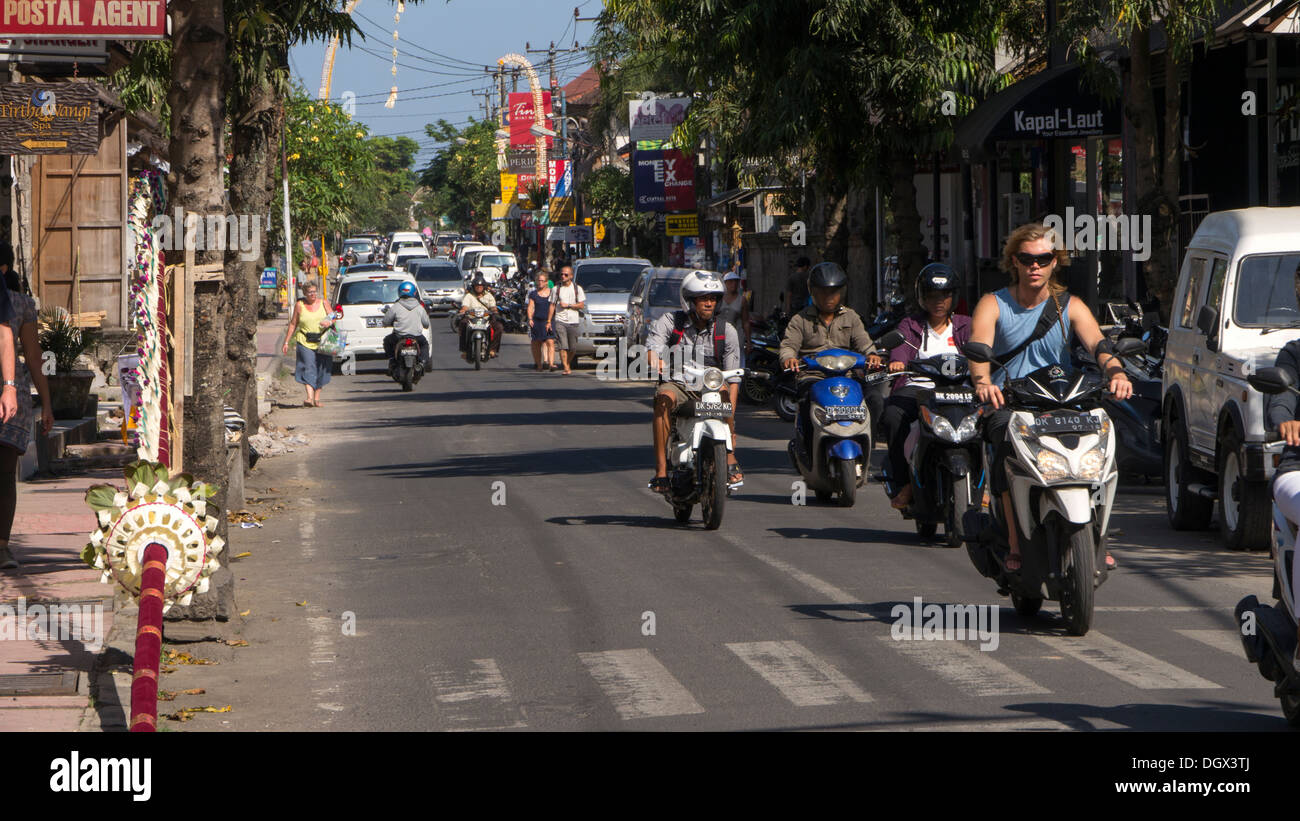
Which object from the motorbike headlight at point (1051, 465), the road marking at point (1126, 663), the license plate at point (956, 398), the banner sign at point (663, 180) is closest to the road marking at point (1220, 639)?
the road marking at point (1126, 663)

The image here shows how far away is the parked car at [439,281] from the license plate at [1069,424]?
167ft

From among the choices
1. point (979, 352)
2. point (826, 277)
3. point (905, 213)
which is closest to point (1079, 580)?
point (979, 352)

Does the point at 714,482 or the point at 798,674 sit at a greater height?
the point at 714,482

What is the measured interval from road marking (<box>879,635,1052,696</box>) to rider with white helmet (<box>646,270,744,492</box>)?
173 inches

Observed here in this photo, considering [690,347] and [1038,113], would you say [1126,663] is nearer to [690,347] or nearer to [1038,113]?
[690,347]

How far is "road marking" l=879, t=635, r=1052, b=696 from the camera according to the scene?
23.6 feet

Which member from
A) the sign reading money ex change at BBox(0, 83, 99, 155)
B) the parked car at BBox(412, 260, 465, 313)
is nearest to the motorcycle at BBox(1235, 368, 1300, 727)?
the sign reading money ex change at BBox(0, 83, 99, 155)

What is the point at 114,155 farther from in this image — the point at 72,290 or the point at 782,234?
the point at 782,234

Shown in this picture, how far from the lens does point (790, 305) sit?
29.4 metres

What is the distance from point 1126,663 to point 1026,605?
3.81 ft

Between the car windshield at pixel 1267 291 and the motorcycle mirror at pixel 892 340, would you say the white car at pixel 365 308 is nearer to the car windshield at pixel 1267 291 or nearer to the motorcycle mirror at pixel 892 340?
the motorcycle mirror at pixel 892 340

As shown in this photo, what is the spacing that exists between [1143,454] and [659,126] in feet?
104

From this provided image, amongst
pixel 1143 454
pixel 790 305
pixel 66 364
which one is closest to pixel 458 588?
pixel 1143 454

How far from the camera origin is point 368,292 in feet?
116
